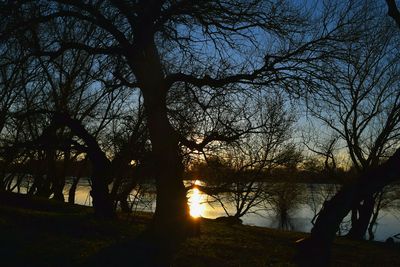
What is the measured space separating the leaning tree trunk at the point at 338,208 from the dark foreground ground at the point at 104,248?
1.75 feet

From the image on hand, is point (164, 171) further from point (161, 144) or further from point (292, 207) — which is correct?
point (292, 207)

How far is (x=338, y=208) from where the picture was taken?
935cm

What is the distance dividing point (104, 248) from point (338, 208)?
4.67 metres

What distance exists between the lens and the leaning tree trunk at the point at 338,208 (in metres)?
9.16

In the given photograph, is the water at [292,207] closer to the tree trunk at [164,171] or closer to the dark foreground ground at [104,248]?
the dark foreground ground at [104,248]

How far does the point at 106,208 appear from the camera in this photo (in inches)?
531

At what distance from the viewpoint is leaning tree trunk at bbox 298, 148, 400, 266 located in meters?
9.16

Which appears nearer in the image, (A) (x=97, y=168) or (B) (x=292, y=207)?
(A) (x=97, y=168)

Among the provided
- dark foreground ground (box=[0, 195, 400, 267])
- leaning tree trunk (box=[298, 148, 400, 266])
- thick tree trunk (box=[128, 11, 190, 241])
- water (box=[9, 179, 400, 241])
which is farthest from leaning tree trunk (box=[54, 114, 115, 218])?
water (box=[9, 179, 400, 241])

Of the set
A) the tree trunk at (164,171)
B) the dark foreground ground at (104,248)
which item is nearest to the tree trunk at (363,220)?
the dark foreground ground at (104,248)

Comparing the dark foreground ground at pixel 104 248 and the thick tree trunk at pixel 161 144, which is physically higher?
the thick tree trunk at pixel 161 144

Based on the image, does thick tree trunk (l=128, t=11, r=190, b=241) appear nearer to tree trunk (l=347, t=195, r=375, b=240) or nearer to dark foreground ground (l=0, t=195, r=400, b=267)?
dark foreground ground (l=0, t=195, r=400, b=267)

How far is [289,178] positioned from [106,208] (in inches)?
679

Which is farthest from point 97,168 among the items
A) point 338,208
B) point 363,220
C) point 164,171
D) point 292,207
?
point 292,207
